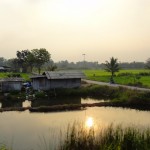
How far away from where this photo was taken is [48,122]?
23.6m

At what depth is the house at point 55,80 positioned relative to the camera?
134ft

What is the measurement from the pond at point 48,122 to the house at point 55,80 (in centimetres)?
1208

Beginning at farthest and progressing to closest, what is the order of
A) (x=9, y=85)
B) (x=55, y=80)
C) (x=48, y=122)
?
(x=55, y=80) → (x=9, y=85) → (x=48, y=122)

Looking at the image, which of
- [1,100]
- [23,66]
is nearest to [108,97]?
[1,100]

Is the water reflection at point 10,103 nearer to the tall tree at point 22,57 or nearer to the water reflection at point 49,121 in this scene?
the water reflection at point 49,121

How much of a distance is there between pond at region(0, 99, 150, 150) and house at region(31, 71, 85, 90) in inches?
476

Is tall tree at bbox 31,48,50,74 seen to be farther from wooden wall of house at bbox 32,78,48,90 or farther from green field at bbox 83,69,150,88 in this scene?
wooden wall of house at bbox 32,78,48,90

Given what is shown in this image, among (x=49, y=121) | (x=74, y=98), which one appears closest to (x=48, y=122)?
(x=49, y=121)

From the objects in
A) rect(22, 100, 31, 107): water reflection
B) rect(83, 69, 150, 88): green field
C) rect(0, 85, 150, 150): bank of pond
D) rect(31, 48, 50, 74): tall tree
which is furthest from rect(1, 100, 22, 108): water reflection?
rect(31, 48, 50, 74): tall tree

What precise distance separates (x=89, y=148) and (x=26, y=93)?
26.7 m

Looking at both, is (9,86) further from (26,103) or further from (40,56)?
(40,56)

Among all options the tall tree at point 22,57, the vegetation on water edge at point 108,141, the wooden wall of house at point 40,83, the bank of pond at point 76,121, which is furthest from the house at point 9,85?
the tall tree at point 22,57

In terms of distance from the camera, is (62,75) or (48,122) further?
(62,75)

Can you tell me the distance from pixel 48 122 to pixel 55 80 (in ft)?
58.3
